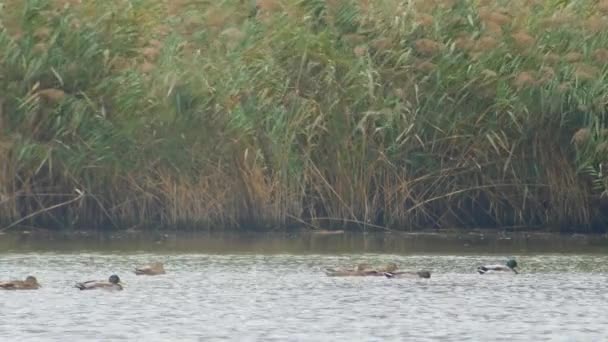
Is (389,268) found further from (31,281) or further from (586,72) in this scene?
(586,72)

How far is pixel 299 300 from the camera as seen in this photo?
56.5 ft

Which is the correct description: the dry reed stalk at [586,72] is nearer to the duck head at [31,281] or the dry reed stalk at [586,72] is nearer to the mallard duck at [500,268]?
the mallard duck at [500,268]

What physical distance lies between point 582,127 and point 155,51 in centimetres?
486

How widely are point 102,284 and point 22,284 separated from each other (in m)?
0.70

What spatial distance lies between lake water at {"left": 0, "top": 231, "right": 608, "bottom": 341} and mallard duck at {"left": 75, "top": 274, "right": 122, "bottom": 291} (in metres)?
0.10

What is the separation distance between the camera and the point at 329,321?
1585 centimetres

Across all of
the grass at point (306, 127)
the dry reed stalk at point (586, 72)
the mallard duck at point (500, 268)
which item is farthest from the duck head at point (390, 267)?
the dry reed stalk at point (586, 72)

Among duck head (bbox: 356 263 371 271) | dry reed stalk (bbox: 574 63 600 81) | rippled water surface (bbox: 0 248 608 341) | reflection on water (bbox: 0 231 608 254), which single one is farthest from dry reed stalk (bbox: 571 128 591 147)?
duck head (bbox: 356 263 371 271)

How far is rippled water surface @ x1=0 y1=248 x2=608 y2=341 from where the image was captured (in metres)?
15.2

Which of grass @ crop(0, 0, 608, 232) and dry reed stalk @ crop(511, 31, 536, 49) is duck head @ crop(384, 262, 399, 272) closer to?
grass @ crop(0, 0, 608, 232)

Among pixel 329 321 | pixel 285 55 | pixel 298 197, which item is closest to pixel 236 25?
pixel 285 55

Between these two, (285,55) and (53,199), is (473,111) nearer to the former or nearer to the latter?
(285,55)

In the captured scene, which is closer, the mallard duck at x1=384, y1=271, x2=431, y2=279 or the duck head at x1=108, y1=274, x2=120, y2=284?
the duck head at x1=108, y1=274, x2=120, y2=284

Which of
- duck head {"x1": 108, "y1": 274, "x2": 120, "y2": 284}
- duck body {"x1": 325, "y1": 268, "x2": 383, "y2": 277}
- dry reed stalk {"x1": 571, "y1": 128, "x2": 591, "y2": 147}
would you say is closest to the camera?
duck head {"x1": 108, "y1": 274, "x2": 120, "y2": 284}
